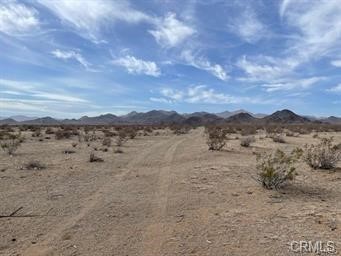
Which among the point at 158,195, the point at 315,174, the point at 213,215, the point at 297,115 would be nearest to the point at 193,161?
the point at 315,174

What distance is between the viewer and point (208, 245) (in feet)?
22.5

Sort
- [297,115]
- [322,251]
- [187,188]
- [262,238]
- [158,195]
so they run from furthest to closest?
[297,115]
[187,188]
[158,195]
[262,238]
[322,251]

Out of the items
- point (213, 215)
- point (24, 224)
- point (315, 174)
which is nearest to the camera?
point (24, 224)

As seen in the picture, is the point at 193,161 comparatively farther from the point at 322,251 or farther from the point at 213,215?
the point at 322,251

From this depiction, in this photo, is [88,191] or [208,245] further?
[88,191]

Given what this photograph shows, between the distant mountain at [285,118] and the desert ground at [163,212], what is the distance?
512ft

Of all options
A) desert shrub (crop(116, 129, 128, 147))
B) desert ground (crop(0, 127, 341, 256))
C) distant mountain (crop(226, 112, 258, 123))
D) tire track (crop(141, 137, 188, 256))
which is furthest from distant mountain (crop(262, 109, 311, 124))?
tire track (crop(141, 137, 188, 256))

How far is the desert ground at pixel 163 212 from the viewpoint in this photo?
689 centimetres

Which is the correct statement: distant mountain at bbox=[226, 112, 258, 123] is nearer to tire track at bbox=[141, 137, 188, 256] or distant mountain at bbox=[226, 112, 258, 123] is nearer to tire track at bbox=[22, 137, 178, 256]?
tire track at bbox=[22, 137, 178, 256]

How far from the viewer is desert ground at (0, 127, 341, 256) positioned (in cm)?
689

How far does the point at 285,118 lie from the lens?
567 ft

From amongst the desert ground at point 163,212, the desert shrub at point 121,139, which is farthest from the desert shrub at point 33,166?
the desert shrub at point 121,139

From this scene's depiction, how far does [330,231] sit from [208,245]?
7.87ft

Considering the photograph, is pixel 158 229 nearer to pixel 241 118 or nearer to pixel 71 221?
pixel 71 221
